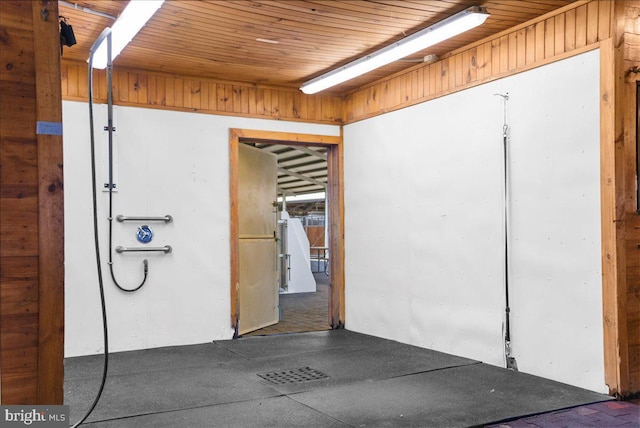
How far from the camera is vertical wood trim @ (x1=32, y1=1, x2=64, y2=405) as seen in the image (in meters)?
2.24

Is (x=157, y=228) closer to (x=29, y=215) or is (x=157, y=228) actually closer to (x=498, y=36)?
(x=29, y=215)

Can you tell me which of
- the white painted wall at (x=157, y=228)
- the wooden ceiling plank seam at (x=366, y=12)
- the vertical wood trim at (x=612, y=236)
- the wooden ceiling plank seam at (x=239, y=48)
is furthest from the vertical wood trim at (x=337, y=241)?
the vertical wood trim at (x=612, y=236)

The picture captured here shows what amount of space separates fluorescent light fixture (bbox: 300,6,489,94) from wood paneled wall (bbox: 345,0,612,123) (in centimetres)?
56

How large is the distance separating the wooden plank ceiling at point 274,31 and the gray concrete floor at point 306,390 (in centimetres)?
268

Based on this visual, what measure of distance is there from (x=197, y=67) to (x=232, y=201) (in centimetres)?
139

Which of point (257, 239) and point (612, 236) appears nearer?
point (612, 236)

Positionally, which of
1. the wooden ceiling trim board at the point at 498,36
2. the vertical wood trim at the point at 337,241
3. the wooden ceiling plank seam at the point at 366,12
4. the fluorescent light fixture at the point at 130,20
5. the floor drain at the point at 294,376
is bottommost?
the floor drain at the point at 294,376

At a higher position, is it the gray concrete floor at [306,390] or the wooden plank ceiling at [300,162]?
the wooden plank ceiling at [300,162]

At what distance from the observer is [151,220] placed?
555 centimetres

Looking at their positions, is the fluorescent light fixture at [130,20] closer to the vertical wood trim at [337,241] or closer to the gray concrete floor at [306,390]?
the gray concrete floor at [306,390]

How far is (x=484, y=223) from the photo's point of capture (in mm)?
4770

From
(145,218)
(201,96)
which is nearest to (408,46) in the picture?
(201,96)

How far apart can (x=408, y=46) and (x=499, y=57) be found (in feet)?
2.52

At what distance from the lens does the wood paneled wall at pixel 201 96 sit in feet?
17.5
